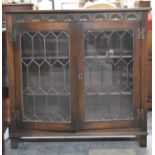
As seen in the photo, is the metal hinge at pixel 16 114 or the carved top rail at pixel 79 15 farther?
the metal hinge at pixel 16 114

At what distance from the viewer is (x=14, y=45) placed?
2.39m

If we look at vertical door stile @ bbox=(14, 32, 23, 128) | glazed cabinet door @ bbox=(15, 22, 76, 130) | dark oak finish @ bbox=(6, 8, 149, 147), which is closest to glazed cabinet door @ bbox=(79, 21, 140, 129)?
dark oak finish @ bbox=(6, 8, 149, 147)

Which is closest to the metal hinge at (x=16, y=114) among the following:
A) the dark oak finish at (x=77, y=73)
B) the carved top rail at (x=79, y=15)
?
the dark oak finish at (x=77, y=73)

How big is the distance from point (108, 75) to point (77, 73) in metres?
0.23

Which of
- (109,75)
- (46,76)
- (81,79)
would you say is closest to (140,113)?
(109,75)

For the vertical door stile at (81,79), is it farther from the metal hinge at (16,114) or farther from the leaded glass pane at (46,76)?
the metal hinge at (16,114)

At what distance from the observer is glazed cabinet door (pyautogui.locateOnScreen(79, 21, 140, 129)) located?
93.5 inches

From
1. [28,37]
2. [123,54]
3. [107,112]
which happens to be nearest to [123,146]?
[107,112]

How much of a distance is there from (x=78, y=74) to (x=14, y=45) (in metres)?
0.50

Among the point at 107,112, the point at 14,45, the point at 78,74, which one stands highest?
the point at 14,45

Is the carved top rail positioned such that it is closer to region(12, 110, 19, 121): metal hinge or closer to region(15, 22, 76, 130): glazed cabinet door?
region(15, 22, 76, 130): glazed cabinet door

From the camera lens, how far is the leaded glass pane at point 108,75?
2.40m

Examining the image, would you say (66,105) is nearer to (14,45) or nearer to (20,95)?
(20,95)

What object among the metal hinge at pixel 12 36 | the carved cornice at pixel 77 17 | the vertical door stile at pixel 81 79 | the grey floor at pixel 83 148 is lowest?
the grey floor at pixel 83 148
